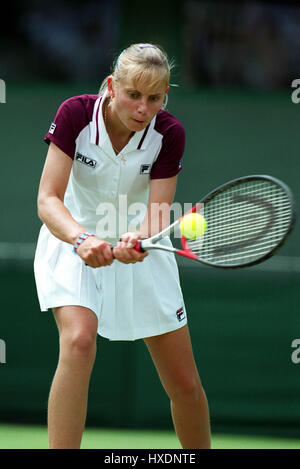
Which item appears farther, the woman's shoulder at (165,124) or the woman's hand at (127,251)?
the woman's shoulder at (165,124)

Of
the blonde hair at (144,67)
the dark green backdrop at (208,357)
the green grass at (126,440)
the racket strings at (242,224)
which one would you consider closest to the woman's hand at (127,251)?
the racket strings at (242,224)

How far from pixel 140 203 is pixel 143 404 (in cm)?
238

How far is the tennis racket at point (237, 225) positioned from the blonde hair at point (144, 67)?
0.48 meters

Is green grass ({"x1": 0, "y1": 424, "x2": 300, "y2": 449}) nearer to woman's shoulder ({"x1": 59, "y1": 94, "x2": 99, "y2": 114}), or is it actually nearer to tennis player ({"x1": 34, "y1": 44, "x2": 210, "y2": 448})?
tennis player ({"x1": 34, "y1": 44, "x2": 210, "y2": 448})

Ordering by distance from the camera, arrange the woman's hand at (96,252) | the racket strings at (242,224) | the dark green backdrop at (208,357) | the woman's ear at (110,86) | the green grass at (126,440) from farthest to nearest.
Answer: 1. the dark green backdrop at (208,357)
2. the green grass at (126,440)
3. the woman's ear at (110,86)
4. the racket strings at (242,224)
5. the woman's hand at (96,252)

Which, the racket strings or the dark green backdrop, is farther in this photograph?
the dark green backdrop

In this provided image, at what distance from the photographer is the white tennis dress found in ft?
10.6

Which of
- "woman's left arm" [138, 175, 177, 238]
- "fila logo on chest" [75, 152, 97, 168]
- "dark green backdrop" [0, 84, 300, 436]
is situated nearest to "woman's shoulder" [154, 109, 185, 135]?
"woman's left arm" [138, 175, 177, 238]

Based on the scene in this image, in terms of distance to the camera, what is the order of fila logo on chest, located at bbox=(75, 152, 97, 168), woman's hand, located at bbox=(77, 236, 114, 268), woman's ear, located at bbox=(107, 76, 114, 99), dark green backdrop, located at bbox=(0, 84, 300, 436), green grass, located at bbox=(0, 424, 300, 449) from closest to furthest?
1. woman's hand, located at bbox=(77, 236, 114, 268)
2. woman's ear, located at bbox=(107, 76, 114, 99)
3. fila logo on chest, located at bbox=(75, 152, 97, 168)
4. green grass, located at bbox=(0, 424, 300, 449)
5. dark green backdrop, located at bbox=(0, 84, 300, 436)

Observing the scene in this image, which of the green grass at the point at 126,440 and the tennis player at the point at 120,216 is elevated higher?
the tennis player at the point at 120,216

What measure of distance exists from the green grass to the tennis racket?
2138 mm

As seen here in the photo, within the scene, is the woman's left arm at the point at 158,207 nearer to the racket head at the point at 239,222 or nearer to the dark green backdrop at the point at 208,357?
the racket head at the point at 239,222

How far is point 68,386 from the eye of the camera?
9.67 ft

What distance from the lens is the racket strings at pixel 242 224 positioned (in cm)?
299
